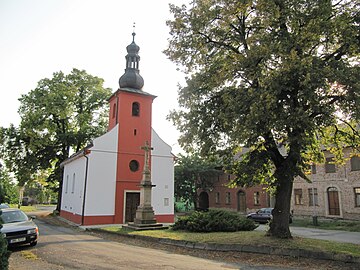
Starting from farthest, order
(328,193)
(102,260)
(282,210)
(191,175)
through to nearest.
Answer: (191,175)
(328,193)
(282,210)
(102,260)

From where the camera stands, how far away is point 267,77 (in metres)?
9.45

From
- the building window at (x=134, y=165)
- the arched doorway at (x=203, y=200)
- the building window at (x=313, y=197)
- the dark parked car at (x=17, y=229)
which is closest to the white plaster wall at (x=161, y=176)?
the building window at (x=134, y=165)

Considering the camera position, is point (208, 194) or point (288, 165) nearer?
point (288, 165)

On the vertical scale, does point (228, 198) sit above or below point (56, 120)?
below

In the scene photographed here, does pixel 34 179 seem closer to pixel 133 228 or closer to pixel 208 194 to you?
pixel 133 228

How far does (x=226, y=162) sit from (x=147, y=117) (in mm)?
12772

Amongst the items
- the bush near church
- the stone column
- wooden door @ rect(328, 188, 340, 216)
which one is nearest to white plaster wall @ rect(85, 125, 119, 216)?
the stone column

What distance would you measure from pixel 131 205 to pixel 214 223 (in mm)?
9379

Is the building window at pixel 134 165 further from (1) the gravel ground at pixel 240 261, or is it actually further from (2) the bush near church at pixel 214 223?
(1) the gravel ground at pixel 240 261

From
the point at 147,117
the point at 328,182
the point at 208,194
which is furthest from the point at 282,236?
the point at 208,194

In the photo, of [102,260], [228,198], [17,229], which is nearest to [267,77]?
[102,260]

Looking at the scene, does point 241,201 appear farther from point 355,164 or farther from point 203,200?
point 355,164

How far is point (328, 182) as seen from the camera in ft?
93.9

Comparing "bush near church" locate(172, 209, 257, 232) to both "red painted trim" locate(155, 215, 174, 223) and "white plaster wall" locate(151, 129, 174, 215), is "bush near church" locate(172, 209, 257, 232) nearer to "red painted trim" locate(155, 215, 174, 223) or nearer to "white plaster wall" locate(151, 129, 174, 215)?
"red painted trim" locate(155, 215, 174, 223)
